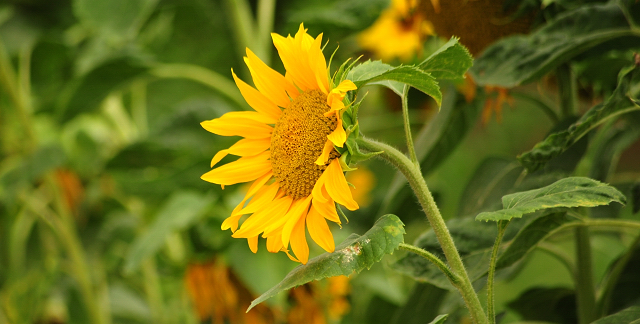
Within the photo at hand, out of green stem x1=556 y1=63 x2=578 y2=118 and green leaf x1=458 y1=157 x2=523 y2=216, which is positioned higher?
green stem x1=556 y1=63 x2=578 y2=118

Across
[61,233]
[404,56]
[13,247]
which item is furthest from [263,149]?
[13,247]

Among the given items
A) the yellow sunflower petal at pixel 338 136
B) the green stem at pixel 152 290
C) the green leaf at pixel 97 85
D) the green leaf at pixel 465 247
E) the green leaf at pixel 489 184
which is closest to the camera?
the yellow sunflower petal at pixel 338 136

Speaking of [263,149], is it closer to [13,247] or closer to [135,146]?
[135,146]

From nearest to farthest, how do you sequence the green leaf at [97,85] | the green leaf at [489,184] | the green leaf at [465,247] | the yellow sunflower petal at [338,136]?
1. the yellow sunflower petal at [338,136]
2. the green leaf at [465,247]
3. the green leaf at [489,184]
4. the green leaf at [97,85]

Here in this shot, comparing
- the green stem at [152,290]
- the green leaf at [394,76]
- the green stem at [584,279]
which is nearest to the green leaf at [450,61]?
the green leaf at [394,76]

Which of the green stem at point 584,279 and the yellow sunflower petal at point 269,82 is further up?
the yellow sunflower petal at point 269,82

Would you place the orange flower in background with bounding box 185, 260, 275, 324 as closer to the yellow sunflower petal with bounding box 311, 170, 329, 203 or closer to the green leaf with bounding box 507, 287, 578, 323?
the green leaf with bounding box 507, 287, 578, 323

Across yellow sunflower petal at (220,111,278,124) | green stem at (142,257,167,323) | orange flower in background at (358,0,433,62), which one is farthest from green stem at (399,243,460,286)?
green stem at (142,257,167,323)

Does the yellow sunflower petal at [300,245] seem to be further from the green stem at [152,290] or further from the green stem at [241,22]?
the green stem at [152,290]
